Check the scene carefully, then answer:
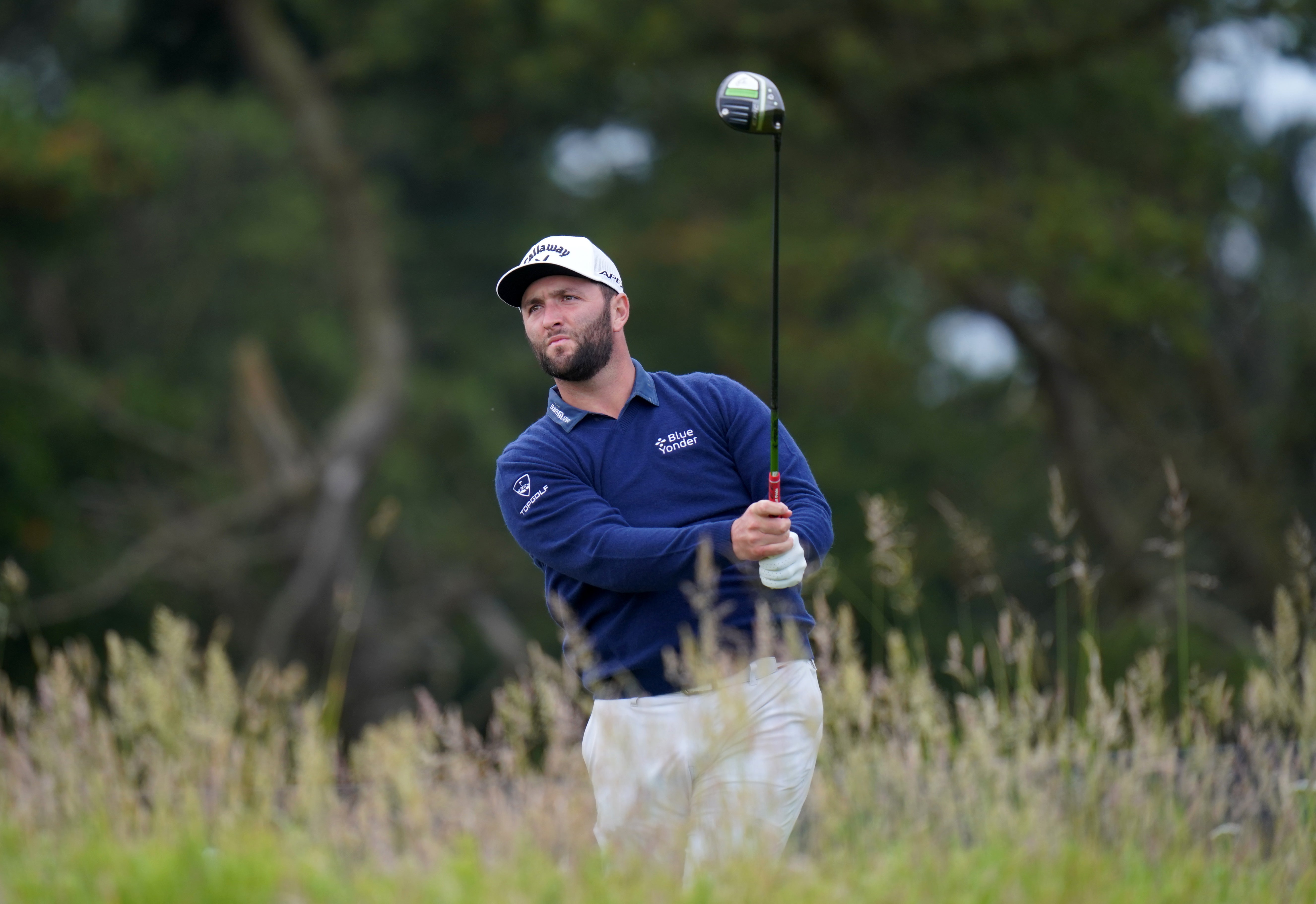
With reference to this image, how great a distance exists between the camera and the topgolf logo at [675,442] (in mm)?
3730

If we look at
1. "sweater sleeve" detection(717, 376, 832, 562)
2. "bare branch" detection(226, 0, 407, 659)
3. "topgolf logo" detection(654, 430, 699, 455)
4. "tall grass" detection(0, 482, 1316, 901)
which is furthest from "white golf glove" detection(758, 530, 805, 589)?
"bare branch" detection(226, 0, 407, 659)

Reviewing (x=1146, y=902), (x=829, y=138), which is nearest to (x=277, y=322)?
(x=829, y=138)

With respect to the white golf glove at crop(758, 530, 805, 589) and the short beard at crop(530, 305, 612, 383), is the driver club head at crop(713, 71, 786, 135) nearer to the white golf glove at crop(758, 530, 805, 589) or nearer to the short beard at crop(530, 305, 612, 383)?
the short beard at crop(530, 305, 612, 383)

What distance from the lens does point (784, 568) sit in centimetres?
346

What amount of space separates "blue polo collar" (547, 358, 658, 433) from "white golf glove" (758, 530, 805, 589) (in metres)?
0.57

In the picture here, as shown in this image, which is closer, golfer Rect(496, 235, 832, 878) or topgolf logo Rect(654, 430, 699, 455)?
golfer Rect(496, 235, 832, 878)

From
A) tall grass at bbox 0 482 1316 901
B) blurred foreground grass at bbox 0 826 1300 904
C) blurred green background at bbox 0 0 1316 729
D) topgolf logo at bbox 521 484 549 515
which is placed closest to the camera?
blurred foreground grass at bbox 0 826 1300 904

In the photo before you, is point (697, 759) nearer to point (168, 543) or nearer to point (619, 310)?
point (619, 310)

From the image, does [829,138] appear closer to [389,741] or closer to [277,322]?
[277,322]

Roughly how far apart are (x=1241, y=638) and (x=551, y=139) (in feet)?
35.3

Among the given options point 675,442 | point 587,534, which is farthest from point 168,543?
point 587,534

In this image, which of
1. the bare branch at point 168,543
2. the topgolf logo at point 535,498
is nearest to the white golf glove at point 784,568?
the topgolf logo at point 535,498

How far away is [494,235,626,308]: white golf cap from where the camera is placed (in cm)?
380

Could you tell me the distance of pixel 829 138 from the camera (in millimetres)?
16109
